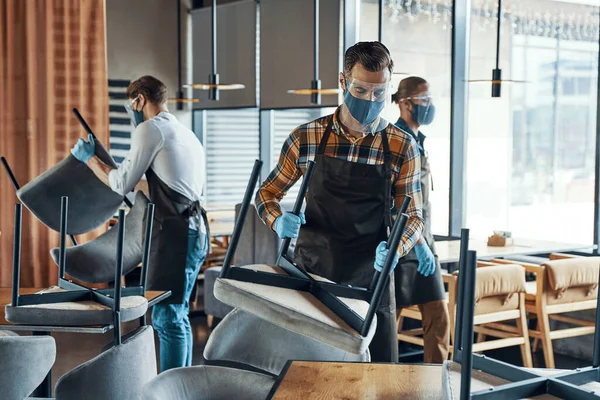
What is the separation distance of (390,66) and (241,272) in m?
0.99

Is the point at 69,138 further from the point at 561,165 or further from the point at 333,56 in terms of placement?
the point at 561,165

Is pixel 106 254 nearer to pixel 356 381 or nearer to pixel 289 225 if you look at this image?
pixel 289 225

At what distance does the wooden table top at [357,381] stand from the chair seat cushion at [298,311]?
0.34 metres

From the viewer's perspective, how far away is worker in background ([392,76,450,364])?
12.4 feet

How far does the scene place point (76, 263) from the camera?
340cm

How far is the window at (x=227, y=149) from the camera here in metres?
8.77

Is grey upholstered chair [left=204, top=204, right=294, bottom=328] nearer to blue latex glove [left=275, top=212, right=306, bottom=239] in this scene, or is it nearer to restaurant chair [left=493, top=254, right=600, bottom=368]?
restaurant chair [left=493, top=254, right=600, bottom=368]

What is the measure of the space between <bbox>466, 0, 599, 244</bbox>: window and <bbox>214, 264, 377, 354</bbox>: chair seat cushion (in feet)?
14.6

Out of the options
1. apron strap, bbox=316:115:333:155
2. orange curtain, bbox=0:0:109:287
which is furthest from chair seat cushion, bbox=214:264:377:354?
orange curtain, bbox=0:0:109:287

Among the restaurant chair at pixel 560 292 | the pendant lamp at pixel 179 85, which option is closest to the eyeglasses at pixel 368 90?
the restaurant chair at pixel 560 292

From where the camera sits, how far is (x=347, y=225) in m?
2.61

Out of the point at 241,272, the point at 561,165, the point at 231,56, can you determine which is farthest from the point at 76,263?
the point at 231,56

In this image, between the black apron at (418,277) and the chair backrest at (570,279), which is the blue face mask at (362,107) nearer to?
the black apron at (418,277)

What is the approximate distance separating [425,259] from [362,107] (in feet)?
4.36
